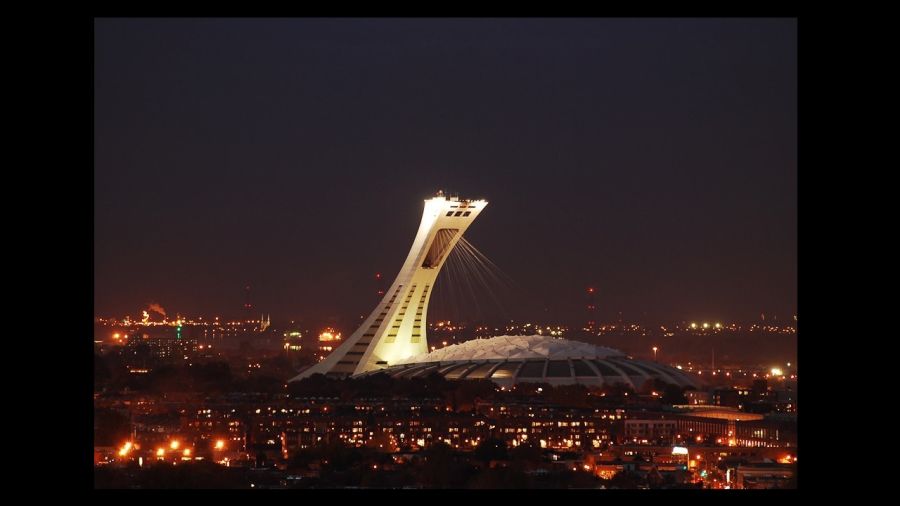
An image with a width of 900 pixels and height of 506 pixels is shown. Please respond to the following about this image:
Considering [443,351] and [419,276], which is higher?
[419,276]

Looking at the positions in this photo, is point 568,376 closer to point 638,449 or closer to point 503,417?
point 503,417

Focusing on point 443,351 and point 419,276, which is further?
point 443,351

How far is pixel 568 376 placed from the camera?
111 ft

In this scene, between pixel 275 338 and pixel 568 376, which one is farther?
pixel 275 338
